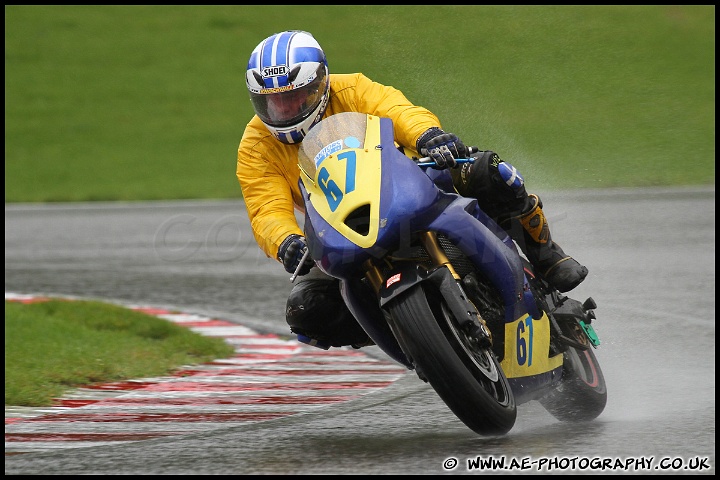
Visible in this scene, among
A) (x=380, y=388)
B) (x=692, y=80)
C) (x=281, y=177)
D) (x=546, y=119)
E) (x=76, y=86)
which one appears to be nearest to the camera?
(x=281, y=177)

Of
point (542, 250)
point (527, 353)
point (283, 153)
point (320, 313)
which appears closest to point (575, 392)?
point (527, 353)

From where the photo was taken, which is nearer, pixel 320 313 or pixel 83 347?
pixel 320 313

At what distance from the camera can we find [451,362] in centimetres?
428

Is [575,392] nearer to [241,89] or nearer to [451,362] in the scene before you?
[451,362]

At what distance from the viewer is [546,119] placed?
23953mm

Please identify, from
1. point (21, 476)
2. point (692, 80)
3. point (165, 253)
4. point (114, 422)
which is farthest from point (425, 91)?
point (692, 80)

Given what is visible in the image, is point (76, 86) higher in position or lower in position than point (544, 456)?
higher

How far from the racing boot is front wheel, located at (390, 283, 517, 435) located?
1.05 metres

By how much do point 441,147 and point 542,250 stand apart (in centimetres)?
95

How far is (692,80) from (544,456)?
24740 millimetres

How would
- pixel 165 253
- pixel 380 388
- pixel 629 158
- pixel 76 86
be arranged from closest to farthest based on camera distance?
pixel 380 388 → pixel 165 253 → pixel 629 158 → pixel 76 86

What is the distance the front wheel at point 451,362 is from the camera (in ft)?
14.1

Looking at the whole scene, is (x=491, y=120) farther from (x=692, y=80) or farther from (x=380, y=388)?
(x=692, y=80)

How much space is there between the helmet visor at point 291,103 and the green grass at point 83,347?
1.99 meters
